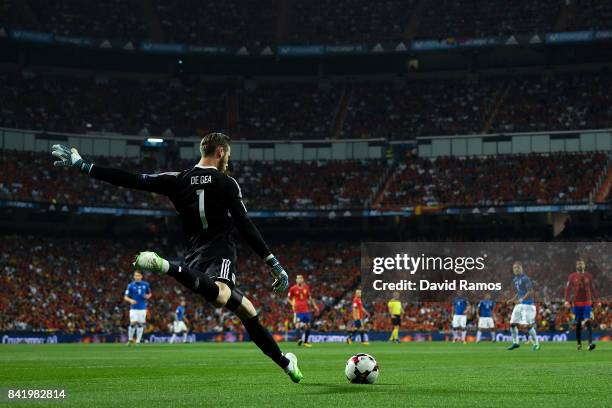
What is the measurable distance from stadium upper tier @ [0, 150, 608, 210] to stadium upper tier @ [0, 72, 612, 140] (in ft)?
7.71

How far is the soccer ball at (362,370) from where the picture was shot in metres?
11.5

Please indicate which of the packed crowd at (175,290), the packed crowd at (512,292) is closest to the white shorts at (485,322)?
the packed crowd at (512,292)

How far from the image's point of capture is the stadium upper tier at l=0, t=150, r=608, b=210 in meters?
55.2

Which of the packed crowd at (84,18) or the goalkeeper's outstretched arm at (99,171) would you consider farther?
the packed crowd at (84,18)

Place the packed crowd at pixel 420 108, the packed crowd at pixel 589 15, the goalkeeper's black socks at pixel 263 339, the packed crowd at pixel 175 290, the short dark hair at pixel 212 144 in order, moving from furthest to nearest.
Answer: the packed crowd at pixel 420 108 < the packed crowd at pixel 589 15 < the packed crowd at pixel 175 290 < the goalkeeper's black socks at pixel 263 339 < the short dark hair at pixel 212 144

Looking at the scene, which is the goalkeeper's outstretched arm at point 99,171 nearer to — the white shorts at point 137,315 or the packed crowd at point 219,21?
the white shorts at point 137,315

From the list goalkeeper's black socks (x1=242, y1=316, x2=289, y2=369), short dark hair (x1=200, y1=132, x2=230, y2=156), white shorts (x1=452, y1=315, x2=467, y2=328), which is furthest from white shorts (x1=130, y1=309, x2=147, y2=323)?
short dark hair (x1=200, y1=132, x2=230, y2=156)

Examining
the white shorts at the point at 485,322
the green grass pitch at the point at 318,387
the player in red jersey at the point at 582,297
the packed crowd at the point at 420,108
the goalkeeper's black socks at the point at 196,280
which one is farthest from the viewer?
the packed crowd at the point at 420,108

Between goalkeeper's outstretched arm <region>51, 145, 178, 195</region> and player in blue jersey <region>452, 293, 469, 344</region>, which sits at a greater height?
goalkeeper's outstretched arm <region>51, 145, 178, 195</region>

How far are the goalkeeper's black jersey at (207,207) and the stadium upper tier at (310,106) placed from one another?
50.7 m

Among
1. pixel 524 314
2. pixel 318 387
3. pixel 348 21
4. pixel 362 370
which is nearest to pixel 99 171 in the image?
pixel 318 387

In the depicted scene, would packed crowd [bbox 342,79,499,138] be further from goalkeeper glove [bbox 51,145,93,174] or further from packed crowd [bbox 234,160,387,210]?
goalkeeper glove [bbox 51,145,93,174]

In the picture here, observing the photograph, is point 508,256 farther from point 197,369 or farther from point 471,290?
point 197,369

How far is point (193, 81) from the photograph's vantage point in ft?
222
